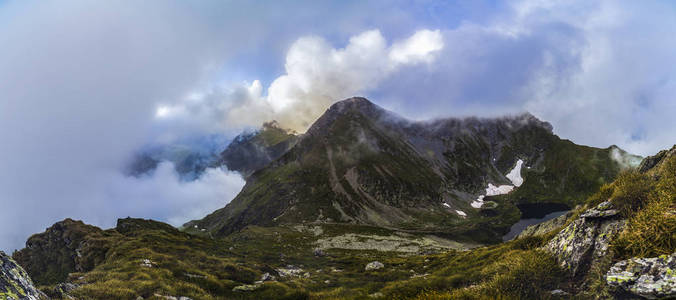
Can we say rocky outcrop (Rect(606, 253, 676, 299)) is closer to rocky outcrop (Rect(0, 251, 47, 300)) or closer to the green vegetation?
the green vegetation

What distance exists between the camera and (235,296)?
23375 millimetres

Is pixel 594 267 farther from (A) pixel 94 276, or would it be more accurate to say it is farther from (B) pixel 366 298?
(A) pixel 94 276

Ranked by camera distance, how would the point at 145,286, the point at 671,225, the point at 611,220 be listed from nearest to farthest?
the point at 671,225, the point at 611,220, the point at 145,286

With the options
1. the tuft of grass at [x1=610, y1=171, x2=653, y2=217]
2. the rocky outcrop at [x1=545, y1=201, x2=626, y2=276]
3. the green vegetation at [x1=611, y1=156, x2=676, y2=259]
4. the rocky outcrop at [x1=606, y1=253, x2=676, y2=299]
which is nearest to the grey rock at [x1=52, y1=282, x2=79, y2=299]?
the rocky outcrop at [x1=606, y1=253, x2=676, y2=299]

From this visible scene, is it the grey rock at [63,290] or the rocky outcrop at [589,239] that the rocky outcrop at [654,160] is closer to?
the rocky outcrop at [589,239]

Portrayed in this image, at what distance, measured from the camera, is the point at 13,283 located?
13578 millimetres

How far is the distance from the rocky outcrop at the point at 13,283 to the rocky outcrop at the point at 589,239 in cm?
2586

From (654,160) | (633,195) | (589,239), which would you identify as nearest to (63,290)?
(589,239)

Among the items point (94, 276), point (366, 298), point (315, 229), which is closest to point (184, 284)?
point (94, 276)

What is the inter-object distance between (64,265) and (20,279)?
47.2 meters

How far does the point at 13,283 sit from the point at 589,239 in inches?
1096

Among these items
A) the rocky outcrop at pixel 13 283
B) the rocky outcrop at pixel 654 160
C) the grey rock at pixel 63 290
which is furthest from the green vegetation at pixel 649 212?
the grey rock at pixel 63 290

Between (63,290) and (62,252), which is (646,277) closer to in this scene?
(63,290)

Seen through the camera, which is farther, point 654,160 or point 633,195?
point 654,160
